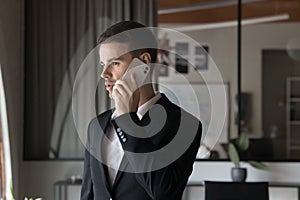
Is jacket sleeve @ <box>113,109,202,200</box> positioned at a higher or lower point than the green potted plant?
higher

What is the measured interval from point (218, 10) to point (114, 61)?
460 centimetres

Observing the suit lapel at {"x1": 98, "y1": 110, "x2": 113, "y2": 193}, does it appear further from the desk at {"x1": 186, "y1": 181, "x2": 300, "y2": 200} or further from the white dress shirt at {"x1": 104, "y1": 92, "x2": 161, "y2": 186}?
the desk at {"x1": 186, "y1": 181, "x2": 300, "y2": 200}

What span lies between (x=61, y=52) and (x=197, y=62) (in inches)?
78.9

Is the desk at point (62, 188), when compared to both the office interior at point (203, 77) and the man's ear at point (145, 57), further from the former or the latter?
the man's ear at point (145, 57)

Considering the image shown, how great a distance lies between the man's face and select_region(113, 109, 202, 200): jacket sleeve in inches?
3.6

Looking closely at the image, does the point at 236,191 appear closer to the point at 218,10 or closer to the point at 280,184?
the point at 280,184

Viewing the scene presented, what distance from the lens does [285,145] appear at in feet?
17.2

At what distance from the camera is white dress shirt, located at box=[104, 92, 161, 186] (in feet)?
4.16

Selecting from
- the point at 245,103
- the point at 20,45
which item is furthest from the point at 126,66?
the point at 245,103

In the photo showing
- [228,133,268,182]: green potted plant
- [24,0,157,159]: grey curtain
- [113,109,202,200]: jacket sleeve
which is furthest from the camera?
[24,0,157,159]: grey curtain

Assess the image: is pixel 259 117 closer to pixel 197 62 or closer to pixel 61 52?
pixel 197 62

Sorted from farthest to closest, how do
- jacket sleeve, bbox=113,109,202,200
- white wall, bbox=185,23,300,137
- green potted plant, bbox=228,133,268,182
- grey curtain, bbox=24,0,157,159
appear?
white wall, bbox=185,23,300,137
grey curtain, bbox=24,0,157,159
green potted plant, bbox=228,133,268,182
jacket sleeve, bbox=113,109,202,200

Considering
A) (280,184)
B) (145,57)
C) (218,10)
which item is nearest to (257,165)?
(280,184)

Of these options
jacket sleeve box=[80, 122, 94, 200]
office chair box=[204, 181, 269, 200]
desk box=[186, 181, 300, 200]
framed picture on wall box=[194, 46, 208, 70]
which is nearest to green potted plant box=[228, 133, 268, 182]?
desk box=[186, 181, 300, 200]
